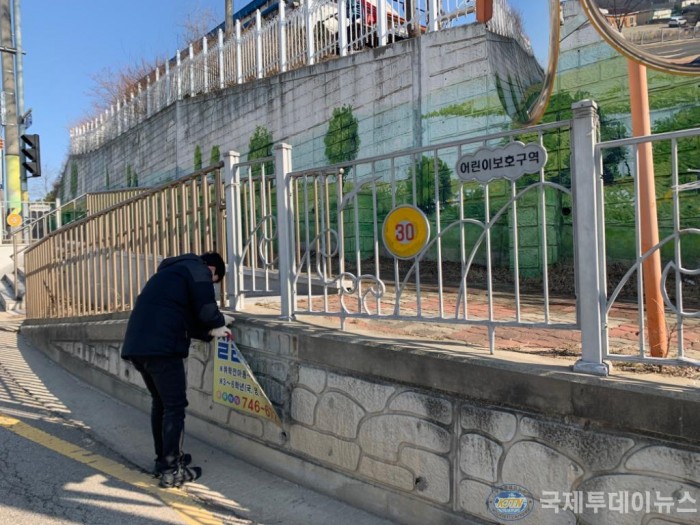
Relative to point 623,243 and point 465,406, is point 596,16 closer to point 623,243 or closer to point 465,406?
point 465,406

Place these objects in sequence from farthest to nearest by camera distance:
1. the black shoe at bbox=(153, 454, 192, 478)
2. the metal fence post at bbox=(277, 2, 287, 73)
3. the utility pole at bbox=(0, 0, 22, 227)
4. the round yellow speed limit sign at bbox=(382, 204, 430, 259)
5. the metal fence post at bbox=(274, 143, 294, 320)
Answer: the utility pole at bbox=(0, 0, 22, 227) → the metal fence post at bbox=(277, 2, 287, 73) → the metal fence post at bbox=(274, 143, 294, 320) → the black shoe at bbox=(153, 454, 192, 478) → the round yellow speed limit sign at bbox=(382, 204, 430, 259)

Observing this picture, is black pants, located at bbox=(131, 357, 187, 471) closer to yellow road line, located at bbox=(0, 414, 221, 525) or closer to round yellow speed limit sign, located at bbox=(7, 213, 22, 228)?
yellow road line, located at bbox=(0, 414, 221, 525)

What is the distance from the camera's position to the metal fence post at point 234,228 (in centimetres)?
434

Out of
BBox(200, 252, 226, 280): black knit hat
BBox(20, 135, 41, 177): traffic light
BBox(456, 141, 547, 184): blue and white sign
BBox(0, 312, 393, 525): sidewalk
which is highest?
BBox(20, 135, 41, 177): traffic light

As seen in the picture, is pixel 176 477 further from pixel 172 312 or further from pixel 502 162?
pixel 502 162

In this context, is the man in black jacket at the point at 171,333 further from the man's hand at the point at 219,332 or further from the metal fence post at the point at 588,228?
the metal fence post at the point at 588,228

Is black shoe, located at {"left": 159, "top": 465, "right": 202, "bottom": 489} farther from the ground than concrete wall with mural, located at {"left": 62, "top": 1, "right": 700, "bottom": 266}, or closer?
closer

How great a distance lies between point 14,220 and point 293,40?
8.15m

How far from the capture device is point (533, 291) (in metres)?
5.62

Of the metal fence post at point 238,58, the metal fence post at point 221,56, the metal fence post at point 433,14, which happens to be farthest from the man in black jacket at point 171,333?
the metal fence post at point 221,56

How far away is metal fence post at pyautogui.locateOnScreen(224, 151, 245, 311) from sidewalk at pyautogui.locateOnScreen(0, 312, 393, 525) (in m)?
1.25

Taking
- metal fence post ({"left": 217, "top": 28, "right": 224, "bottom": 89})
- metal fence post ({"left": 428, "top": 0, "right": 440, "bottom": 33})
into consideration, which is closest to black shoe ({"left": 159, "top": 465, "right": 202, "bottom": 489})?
metal fence post ({"left": 428, "top": 0, "right": 440, "bottom": 33})

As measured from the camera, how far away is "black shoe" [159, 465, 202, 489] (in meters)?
3.60

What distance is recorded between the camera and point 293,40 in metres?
10.7
